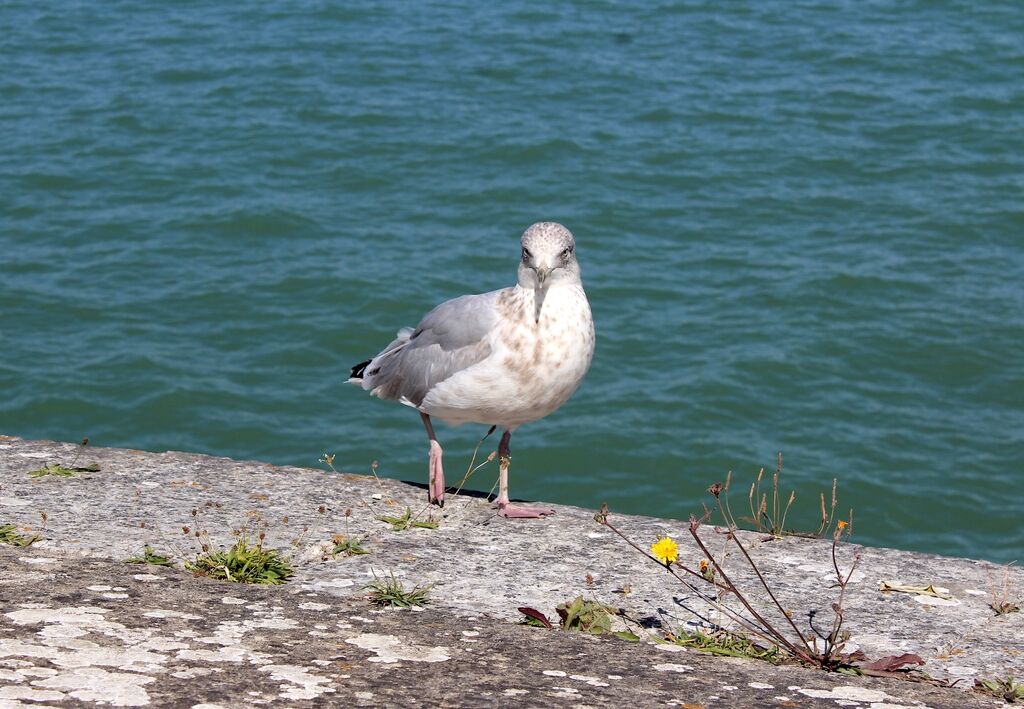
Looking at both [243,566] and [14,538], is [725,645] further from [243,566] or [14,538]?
[14,538]

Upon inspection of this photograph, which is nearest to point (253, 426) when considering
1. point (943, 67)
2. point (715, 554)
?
point (715, 554)

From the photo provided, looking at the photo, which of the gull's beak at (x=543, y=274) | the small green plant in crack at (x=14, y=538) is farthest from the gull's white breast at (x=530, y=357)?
the small green plant in crack at (x=14, y=538)

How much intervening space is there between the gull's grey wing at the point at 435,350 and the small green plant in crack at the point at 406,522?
1041mm

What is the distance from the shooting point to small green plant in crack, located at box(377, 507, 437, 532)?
7250 millimetres

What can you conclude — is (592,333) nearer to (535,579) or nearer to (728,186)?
(535,579)

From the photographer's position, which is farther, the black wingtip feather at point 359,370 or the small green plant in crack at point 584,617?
the black wingtip feather at point 359,370

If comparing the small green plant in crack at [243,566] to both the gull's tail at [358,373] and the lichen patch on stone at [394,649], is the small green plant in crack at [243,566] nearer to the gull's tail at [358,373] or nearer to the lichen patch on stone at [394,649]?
the lichen patch on stone at [394,649]

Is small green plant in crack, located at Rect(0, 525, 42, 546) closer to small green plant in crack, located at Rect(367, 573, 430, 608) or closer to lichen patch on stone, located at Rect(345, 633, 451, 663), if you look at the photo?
small green plant in crack, located at Rect(367, 573, 430, 608)

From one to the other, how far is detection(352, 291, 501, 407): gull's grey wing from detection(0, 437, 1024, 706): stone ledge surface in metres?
0.66

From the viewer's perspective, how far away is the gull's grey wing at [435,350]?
8.04 metres

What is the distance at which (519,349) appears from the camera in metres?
7.75

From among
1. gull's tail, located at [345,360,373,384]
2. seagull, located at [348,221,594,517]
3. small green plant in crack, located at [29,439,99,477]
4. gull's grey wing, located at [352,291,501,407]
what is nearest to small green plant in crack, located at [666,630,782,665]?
seagull, located at [348,221,594,517]

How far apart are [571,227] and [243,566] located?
13.1m

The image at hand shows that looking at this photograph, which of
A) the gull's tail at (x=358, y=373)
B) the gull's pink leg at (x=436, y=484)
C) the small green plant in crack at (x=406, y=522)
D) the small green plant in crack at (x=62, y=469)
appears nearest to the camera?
the small green plant in crack at (x=406, y=522)
